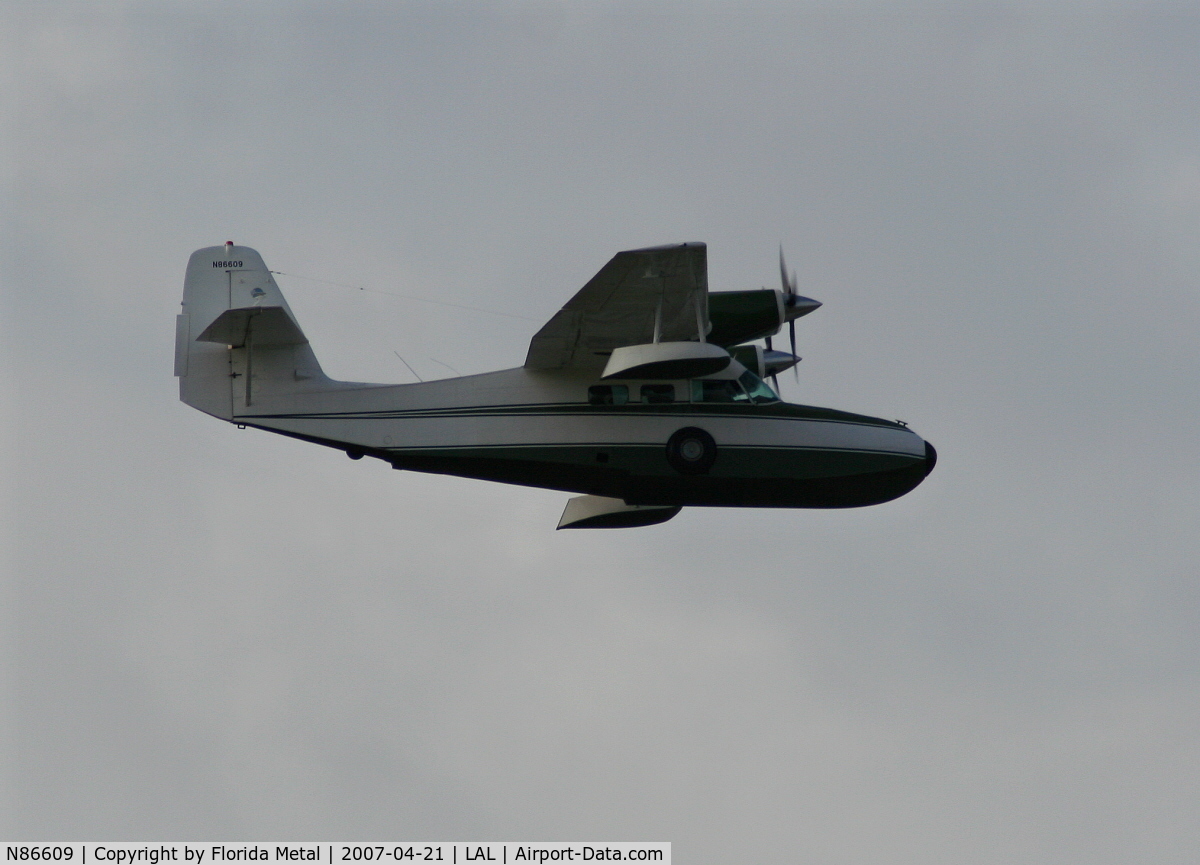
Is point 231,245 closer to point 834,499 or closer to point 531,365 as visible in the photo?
point 531,365

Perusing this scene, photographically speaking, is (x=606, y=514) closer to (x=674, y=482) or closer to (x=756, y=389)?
(x=674, y=482)

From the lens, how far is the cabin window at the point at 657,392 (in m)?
16.9

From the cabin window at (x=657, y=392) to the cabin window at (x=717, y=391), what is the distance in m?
0.28

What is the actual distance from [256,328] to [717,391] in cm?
561

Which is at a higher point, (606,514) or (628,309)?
(628,309)

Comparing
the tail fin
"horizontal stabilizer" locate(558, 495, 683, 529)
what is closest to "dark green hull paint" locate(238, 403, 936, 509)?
the tail fin

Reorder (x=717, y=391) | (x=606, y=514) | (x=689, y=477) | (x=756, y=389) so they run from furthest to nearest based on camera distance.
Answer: (x=606, y=514)
(x=756, y=389)
(x=717, y=391)
(x=689, y=477)

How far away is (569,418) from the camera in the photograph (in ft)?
55.2

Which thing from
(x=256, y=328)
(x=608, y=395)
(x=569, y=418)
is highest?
(x=256, y=328)

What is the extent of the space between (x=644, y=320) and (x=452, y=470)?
2997 millimetres

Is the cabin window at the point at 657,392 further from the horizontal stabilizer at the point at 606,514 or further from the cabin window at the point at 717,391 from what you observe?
the horizontal stabilizer at the point at 606,514

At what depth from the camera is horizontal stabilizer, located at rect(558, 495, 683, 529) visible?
63.9 ft

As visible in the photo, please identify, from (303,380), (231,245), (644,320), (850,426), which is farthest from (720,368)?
(231,245)

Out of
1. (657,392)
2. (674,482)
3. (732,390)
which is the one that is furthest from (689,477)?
(732,390)
